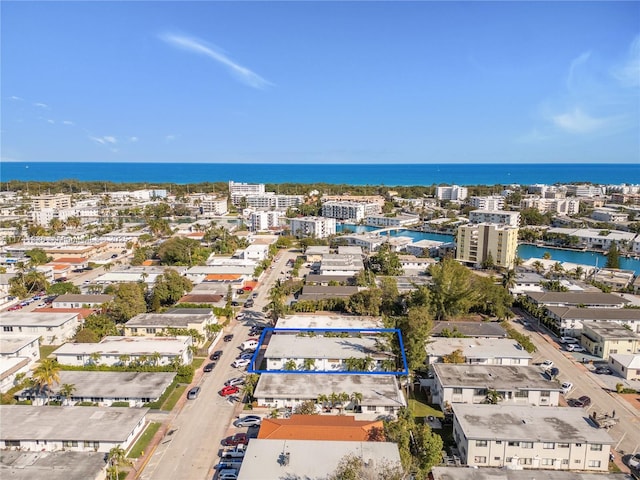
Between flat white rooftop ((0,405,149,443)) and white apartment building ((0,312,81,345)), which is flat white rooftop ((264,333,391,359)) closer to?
flat white rooftop ((0,405,149,443))

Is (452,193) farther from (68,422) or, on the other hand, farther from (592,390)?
(68,422)

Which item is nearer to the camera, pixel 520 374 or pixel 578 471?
pixel 578 471

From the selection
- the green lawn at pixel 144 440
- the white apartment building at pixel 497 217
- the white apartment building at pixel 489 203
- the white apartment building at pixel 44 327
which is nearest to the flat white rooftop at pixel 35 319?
the white apartment building at pixel 44 327

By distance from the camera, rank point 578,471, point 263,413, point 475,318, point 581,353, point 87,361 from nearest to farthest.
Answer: point 578,471 < point 263,413 < point 87,361 < point 581,353 < point 475,318

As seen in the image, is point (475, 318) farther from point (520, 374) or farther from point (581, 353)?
point (520, 374)

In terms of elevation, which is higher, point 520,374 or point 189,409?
point 520,374

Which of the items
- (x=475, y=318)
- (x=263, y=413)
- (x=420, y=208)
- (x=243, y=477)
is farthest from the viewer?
(x=420, y=208)

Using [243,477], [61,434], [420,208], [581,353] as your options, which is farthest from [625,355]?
[420,208]
